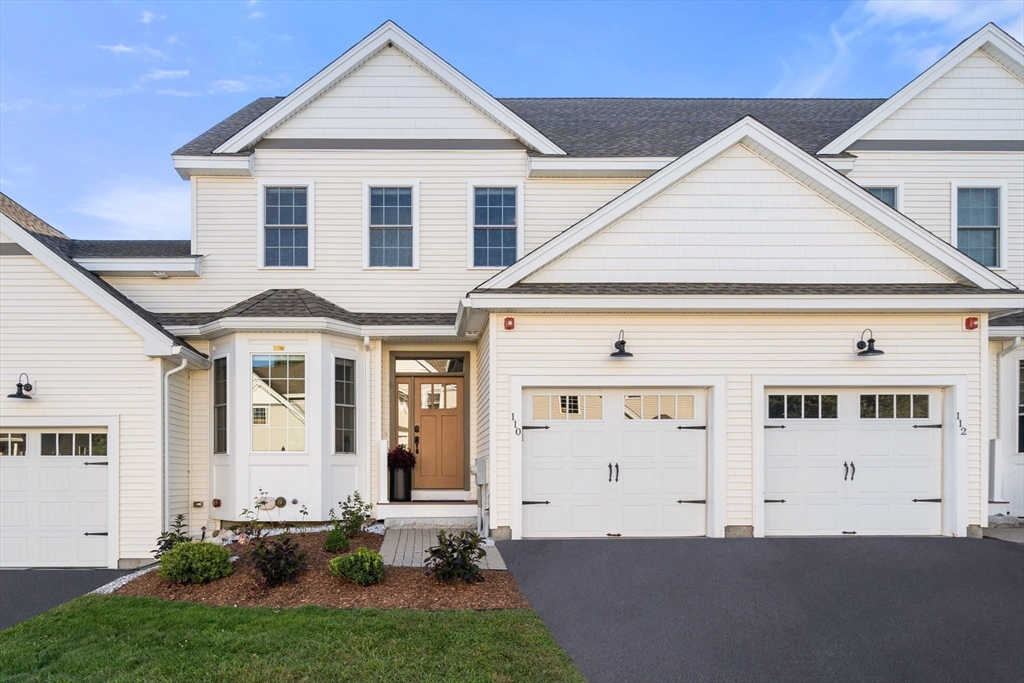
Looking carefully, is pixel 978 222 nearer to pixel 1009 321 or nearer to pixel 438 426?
pixel 1009 321

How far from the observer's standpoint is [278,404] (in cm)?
1168

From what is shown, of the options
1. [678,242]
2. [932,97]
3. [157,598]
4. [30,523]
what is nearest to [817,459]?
[678,242]

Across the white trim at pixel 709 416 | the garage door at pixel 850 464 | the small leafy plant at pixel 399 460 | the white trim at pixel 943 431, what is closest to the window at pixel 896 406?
the garage door at pixel 850 464

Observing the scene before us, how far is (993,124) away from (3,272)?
16.9 m

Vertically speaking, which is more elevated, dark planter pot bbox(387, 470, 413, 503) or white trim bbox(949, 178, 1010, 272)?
white trim bbox(949, 178, 1010, 272)

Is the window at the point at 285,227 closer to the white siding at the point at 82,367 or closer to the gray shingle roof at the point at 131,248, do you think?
the gray shingle roof at the point at 131,248

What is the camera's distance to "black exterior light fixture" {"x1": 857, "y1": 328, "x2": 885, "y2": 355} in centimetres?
1014

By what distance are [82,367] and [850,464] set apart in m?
11.5

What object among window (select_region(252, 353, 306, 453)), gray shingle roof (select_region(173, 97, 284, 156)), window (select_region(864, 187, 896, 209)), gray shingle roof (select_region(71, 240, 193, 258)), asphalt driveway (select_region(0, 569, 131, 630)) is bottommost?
asphalt driveway (select_region(0, 569, 131, 630))

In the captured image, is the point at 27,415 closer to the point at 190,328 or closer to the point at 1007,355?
the point at 190,328

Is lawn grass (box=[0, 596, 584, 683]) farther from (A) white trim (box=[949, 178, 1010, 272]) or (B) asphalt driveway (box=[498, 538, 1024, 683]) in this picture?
(A) white trim (box=[949, 178, 1010, 272])

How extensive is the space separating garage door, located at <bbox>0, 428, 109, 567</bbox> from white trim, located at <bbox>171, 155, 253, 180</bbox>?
473cm

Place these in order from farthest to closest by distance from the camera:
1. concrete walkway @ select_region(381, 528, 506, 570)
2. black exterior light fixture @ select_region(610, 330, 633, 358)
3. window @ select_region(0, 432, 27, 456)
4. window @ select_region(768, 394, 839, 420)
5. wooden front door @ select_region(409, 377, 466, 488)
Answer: wooden front door @ select_region(409, 377, 466, 488) → window @ select_region(0, 432, 27, 456) → window @ select_region(768, 394, 839, 420) → black exterior light fixture @ select_region(610, 330, 633, 358) → concrete walkway @ select_region(381, 528, 506, 570)

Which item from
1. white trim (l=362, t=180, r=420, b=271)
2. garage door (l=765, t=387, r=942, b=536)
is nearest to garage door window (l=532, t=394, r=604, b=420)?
garage door (l=765, t=387, r=942, b=536)
